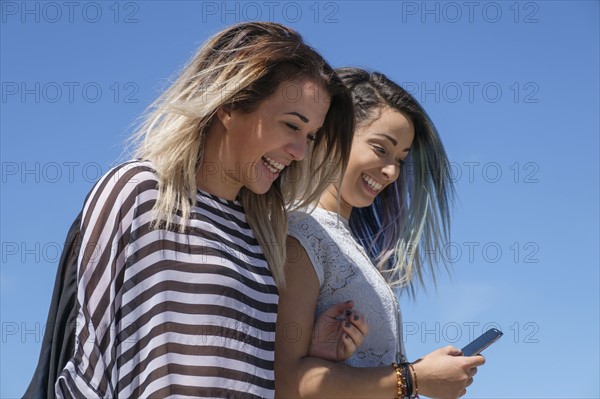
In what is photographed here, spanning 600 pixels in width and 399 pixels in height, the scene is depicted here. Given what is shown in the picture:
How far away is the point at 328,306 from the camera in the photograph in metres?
3.91

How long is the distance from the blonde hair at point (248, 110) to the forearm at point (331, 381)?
367mm

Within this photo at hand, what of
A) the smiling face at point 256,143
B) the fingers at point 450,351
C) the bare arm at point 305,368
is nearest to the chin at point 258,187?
the smiling face at point 256,143

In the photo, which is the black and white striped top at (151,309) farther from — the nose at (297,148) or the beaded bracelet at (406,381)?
the beaded bracelet at (406,381)

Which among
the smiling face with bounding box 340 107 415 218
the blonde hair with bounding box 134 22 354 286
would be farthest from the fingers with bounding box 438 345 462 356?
the smiling face with bounding box 340 107 415 218

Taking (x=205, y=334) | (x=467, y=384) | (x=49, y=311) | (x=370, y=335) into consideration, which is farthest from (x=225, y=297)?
(x=467, y=384)

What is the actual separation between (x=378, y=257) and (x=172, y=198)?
1647 mm

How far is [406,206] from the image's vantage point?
16.0ft

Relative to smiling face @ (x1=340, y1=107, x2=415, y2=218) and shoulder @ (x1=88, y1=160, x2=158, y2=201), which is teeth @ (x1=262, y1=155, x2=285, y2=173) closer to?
shoulder @ (x1=88, y1=160, x2=158, y2=201)

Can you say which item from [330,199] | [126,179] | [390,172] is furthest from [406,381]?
[126,179]

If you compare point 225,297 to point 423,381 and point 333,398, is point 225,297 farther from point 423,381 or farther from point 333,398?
point 423,381

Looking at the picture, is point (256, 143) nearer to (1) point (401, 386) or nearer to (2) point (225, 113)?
(2) point (225, 113)

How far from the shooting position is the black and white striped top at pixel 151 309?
318cm

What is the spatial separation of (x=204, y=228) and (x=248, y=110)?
505 mm

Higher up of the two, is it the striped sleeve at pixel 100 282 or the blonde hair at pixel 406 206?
the blonde hair at pixel 406 206
